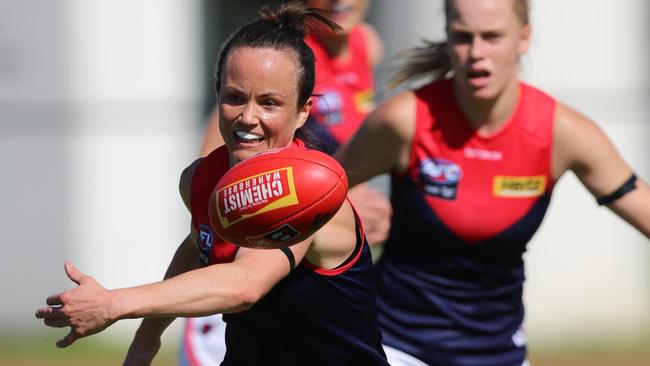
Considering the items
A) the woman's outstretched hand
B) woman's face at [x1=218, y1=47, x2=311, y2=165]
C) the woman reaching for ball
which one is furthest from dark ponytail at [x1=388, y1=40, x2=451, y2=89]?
the woman's outstretched hand

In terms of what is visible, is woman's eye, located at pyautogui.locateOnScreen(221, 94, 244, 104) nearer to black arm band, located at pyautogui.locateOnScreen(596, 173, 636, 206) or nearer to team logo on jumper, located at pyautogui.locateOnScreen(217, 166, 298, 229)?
team logo on jumper, located at pyautogui.locateOnScreen(217, 166, 298, 229)

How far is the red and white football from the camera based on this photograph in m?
3.20

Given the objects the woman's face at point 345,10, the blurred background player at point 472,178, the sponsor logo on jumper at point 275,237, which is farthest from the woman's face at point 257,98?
the woman's face at point 345,10

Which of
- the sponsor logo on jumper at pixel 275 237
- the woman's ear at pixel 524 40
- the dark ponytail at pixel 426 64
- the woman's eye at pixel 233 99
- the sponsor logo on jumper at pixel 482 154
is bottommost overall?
the sponsor logo on jumper at pixel 482 154

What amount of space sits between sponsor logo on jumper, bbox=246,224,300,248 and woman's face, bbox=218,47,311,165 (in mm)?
350

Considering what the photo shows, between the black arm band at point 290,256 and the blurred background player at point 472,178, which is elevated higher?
the black arm band at point 290,256

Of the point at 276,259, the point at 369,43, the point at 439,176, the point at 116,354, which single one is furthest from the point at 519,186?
the point at 116,354

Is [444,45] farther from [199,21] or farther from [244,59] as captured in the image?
[199,21]

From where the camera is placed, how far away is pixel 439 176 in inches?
191

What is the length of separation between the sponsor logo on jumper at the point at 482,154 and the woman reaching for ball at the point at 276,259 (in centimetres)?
109

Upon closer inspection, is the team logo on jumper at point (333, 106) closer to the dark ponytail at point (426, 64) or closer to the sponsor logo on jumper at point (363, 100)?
the sponsor logo on jumper at point (363, 100)

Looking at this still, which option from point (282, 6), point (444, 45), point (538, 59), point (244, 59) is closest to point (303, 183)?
point (244, 59)

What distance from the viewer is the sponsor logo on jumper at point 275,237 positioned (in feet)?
10.6

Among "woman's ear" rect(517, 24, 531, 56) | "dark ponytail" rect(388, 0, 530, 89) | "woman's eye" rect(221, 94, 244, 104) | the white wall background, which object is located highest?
"woman's eye" rect(221, 94, 244, 104)
